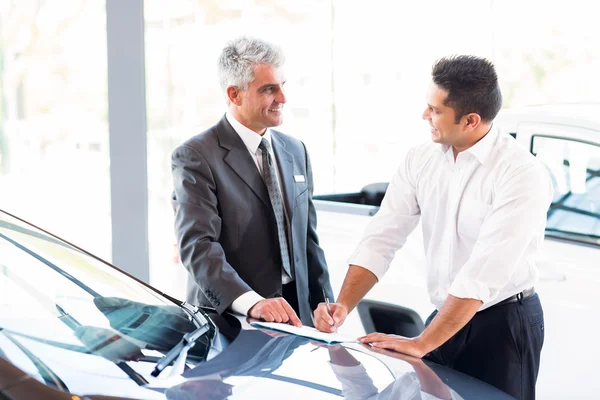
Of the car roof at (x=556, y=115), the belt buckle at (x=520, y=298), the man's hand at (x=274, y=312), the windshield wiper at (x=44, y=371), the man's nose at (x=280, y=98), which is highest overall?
the man's nose at (x=280, y=98)

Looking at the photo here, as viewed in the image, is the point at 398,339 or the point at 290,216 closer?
the point at 398,339

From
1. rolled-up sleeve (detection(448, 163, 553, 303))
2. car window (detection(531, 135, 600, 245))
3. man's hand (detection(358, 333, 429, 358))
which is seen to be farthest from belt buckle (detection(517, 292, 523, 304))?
car window (detection(531, 135, 600, 245))

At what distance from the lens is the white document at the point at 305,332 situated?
82.8 inches

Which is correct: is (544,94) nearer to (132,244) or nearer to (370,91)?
(370,91)

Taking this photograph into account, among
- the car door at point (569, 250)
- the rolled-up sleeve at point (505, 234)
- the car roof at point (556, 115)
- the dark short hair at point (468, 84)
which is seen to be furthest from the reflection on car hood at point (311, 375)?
the car roof at point (556, 115)

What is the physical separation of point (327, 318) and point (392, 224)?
438mm

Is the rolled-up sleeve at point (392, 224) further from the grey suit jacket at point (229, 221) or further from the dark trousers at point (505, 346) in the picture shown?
the dark trousers at point (505, 346)

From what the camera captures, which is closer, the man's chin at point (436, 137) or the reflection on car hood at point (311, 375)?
the reflection on car hood at point (311, 375)

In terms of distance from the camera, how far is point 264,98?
262cm

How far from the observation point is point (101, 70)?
208 inches

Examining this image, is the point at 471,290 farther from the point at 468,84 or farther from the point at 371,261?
the point at 468,84

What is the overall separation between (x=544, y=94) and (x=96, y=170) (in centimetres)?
736

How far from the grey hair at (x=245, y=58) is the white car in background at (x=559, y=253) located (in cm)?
125

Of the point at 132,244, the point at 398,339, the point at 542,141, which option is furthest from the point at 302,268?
the point at 132,244
